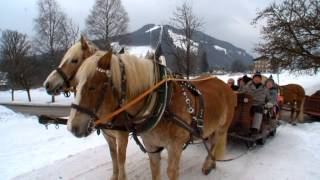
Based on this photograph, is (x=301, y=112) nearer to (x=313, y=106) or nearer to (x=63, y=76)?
(x=313, y=106)

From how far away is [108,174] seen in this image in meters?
5.58

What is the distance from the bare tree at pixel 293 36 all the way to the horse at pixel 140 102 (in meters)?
14.3

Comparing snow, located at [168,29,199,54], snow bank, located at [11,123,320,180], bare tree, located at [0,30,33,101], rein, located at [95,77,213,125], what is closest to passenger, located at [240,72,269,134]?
snow bank, located at [11,123,320,180]

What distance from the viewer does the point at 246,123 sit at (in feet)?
23.4

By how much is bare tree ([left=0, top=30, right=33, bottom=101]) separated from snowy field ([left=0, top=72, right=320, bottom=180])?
21.8 meters

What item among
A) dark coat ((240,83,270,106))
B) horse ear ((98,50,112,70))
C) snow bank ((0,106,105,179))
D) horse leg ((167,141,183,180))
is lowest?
snow bank ((0,106,105,179))

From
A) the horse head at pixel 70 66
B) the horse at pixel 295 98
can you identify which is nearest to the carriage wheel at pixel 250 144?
the horse head at pixel 70 66

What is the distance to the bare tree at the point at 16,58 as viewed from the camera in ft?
97.4

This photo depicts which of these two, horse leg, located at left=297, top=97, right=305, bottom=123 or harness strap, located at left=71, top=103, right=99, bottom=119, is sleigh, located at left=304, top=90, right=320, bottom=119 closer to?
horse leg, located at left=297, top=97, right=305, bottom=123

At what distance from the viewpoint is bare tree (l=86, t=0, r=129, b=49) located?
78.8 feet

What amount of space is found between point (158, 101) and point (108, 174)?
2396 mm

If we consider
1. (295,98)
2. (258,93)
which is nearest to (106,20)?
(295,98)

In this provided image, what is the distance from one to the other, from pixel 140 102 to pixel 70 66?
1.37 metres

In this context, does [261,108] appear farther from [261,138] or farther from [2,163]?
[2,163]
